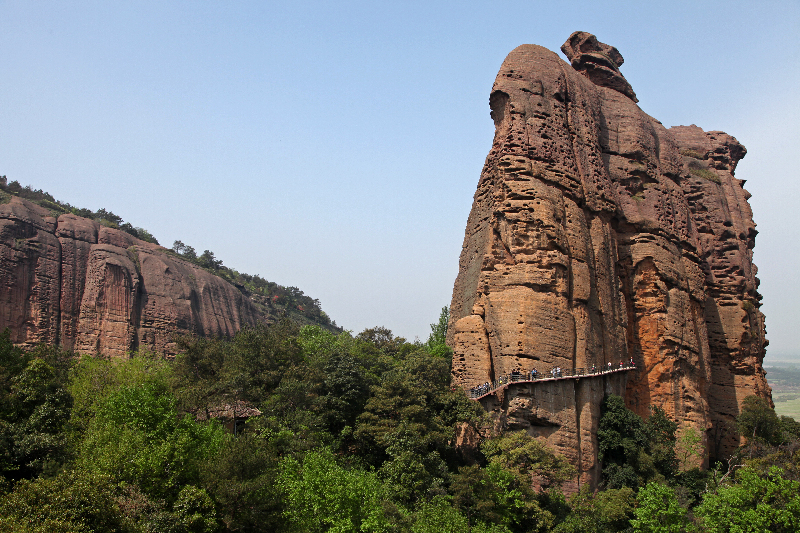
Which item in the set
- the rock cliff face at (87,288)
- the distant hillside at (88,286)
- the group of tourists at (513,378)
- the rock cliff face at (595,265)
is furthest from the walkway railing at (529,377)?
the rock cliff face at (87,288)

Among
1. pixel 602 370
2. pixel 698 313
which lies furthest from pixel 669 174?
pixel 602 370

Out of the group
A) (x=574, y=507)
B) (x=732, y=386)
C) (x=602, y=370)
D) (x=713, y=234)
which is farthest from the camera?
(x=713, y=234)

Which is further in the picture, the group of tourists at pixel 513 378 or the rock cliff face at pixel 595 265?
the rock cliff face at pixel 595 265

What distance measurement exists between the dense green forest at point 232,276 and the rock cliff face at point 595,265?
39.1 m

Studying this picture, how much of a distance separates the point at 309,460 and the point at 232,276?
6955 cm

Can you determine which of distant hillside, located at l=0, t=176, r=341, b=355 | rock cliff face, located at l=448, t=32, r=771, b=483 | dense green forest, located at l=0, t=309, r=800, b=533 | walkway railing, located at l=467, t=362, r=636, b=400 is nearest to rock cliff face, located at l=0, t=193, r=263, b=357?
distant hillside, located at l=0, t=176, r=341, b=355

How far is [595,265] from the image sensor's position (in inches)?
1260

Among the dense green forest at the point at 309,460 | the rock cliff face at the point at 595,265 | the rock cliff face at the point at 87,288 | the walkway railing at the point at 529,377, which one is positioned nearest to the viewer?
the dense green forest at the point at 309,460

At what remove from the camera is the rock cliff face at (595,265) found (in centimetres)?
2734

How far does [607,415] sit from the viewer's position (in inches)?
1105

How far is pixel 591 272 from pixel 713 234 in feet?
61.8

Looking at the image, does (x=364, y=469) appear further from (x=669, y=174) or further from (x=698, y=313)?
(x=669, y=174)

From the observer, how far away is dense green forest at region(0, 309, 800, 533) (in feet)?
59.8

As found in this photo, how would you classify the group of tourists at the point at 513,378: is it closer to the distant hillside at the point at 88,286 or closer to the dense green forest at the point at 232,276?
the distant hillside at the point at 88,286
